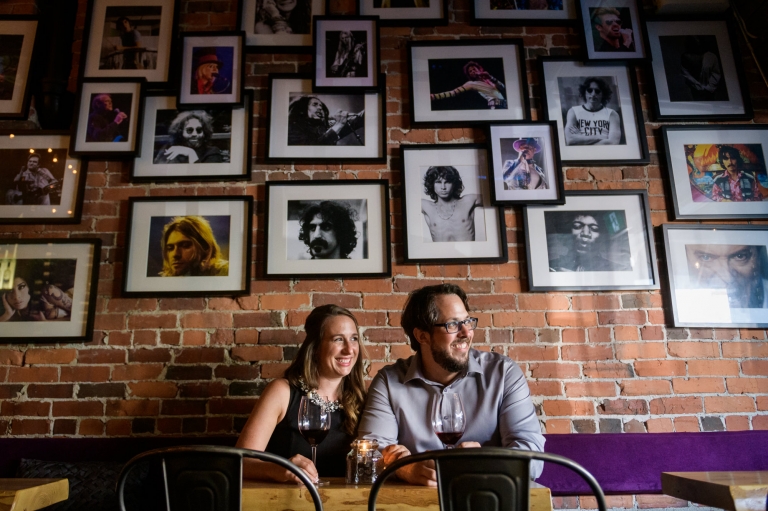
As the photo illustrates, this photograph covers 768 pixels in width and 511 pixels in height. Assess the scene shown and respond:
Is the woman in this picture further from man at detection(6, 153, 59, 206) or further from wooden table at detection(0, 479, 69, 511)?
man at detection(6, 153, 59, 206)

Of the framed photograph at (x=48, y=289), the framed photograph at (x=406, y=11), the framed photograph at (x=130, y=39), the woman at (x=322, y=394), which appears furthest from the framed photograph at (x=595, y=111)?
the framed photograph at (x=48, y=289)

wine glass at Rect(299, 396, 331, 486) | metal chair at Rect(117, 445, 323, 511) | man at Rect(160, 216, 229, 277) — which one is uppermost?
man at Rect(160, 216, 229, 277)

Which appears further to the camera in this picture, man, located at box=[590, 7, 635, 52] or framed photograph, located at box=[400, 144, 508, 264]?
man, located at box=[590, 7, 635, 52]

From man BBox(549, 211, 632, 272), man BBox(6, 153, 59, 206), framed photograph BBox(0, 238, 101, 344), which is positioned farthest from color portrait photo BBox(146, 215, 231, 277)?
man BBox(549, 211, 632, 272)

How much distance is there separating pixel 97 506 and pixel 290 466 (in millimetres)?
1325

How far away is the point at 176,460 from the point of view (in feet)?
4.24

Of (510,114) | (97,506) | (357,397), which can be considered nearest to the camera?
(97,506)

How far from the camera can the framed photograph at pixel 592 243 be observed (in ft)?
8.61

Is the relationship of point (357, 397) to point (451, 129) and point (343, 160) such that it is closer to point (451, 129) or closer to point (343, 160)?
point (343, 160)

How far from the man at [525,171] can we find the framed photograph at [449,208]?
12cm

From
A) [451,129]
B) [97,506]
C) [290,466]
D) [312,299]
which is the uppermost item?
[451,129]

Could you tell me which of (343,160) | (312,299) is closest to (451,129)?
(343,160)

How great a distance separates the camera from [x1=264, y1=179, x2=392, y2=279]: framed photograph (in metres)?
2.62

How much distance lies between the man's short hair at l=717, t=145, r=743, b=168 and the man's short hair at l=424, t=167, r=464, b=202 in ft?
4.43
